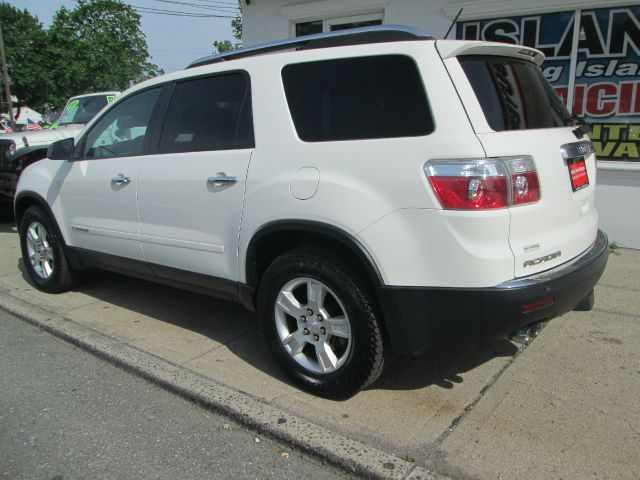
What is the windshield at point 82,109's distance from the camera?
10.1 meters

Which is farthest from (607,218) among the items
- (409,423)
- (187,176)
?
(187,176)

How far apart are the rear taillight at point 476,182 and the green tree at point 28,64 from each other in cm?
5068

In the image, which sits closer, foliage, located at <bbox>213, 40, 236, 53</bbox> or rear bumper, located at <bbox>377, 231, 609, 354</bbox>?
rear bumper, located at <bbox>377, 231, 609, 354</bbox>

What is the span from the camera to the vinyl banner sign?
597 centimetres

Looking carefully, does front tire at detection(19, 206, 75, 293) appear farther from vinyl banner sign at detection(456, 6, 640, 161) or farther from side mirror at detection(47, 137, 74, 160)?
vinyl banner sign at detection(456, 6, 640, 161)

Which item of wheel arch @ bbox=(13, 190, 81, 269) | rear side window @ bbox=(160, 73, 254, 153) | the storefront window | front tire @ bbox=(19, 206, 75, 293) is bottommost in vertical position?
front tire @ bbox=(19, 206, 75, 293)

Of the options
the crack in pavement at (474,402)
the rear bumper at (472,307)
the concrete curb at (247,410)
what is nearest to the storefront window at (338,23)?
the crack in pavement at (474,402)

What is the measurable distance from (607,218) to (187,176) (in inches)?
196

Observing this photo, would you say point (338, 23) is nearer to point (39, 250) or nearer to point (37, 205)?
point (37, 205)

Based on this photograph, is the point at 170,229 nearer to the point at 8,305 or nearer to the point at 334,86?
the point at 334,86

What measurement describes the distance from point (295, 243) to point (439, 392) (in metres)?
1.20

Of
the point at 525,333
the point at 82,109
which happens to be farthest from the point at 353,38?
the point at 82,109

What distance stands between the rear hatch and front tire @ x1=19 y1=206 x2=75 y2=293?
3827 mm

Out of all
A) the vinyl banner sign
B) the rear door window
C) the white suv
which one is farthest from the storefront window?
the white suv
